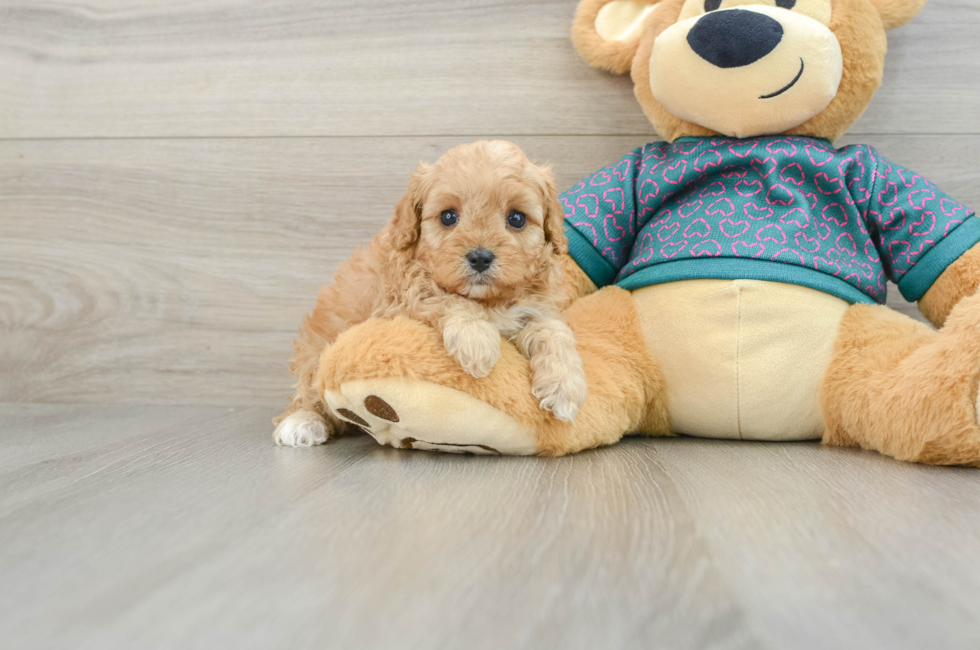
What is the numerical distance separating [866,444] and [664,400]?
319mm

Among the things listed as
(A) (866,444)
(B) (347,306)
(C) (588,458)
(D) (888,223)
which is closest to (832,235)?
(D) (888,223)

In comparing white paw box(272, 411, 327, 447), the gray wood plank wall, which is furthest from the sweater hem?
white paw box(272, 411, 327, 447)

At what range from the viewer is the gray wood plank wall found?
1.54 meters

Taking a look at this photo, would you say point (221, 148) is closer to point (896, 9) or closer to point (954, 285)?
point (896, 9)

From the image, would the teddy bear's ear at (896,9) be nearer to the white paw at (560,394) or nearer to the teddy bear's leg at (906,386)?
the teddy bear's leg at (906,386)

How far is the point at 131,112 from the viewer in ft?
5.38

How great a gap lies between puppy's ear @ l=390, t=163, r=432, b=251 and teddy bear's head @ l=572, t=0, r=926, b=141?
49 centimetres

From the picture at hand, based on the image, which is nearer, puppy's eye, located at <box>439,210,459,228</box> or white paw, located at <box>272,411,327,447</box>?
puppy's eye, located at <box>439,210,459,228</box>

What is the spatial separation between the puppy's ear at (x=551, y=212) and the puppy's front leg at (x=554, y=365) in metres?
0.13

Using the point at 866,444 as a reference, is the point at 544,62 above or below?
above

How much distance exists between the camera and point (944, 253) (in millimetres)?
1165

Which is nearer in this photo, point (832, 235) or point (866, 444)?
point (866, 444)

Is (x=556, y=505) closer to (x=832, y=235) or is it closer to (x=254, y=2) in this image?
(x=832, y=235)

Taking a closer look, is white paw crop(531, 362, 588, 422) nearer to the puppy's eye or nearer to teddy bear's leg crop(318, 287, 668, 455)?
teddy bear's leg crop(318, 287, 668, 455)
